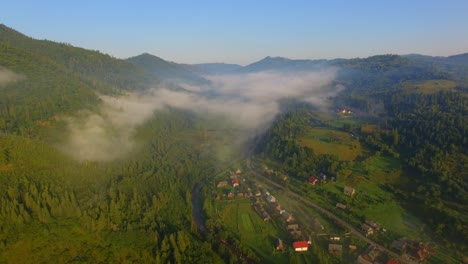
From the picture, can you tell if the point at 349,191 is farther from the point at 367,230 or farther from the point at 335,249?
the point at 335,249

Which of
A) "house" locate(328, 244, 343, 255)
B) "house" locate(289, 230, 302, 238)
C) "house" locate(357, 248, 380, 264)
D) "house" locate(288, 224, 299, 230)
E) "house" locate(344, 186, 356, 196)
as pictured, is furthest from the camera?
"house" locate(344, 186, 356, 196)

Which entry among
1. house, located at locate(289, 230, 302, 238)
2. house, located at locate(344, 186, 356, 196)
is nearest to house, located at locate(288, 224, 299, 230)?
house, located at locate(289, 230, 302, 238)

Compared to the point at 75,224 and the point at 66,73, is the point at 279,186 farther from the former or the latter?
the point at 66,73

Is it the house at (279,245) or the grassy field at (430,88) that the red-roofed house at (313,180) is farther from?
the grassy field at (430,88)

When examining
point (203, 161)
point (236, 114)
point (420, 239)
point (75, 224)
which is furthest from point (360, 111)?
point (75, 224)

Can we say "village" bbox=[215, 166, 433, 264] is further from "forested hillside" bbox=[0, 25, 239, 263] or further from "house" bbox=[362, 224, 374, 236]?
"forested hillside" bbox=[0, 25, 239, 263]

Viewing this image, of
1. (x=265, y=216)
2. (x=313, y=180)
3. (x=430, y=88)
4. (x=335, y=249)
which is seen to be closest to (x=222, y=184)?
(x=265, y=216)

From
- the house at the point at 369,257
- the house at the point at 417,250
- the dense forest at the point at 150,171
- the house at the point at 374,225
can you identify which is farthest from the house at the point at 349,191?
the house at the point at 369,257

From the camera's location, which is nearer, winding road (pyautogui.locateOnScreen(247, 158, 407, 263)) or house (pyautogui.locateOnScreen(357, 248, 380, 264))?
house (pyautogui.locateOnScreen(357, 248, 380, 264))
